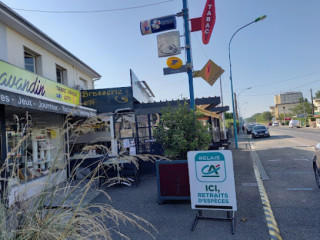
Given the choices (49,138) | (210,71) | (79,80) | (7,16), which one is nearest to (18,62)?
(7,16)

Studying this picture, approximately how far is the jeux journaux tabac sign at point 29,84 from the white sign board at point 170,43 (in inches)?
146

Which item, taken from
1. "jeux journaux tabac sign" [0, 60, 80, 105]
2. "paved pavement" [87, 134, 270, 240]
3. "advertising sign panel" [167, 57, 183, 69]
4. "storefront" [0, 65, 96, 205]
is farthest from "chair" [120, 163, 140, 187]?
"jeux journaux tabac sign" [0, 60, 80, 105]

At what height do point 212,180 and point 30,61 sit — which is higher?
point 30,61

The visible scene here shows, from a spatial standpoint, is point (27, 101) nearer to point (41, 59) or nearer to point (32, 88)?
point (32, 88)

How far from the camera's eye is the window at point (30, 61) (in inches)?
282

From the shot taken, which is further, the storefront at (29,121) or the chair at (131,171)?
the chair at (131,171)

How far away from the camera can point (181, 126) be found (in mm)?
4758

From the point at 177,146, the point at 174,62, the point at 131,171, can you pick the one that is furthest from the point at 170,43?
the point at 131,171

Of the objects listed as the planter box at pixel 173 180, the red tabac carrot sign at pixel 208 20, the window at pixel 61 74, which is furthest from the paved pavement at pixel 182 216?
the window at pixel 61 74

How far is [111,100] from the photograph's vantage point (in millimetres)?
9523

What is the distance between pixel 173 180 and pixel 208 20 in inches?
174

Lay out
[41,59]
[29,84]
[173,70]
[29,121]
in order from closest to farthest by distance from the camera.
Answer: [173,70], [29,84], [29,121], [41,59]

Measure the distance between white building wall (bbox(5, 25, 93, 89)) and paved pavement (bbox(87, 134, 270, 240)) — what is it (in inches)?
191

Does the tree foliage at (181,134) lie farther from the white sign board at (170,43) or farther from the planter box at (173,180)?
the white sign board at (170,43)
